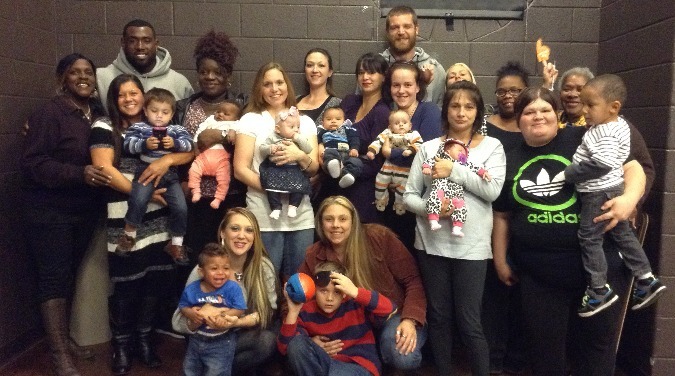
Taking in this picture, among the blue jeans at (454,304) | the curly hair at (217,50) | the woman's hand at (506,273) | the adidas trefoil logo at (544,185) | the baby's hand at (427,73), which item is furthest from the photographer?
the curly hair at (217,50)

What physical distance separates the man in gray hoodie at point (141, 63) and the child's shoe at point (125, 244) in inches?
37.9

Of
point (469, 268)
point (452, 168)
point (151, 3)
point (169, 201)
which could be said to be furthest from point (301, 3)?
point (469, 268)

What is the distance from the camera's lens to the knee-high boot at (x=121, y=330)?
3.14 meters

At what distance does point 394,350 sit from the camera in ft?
8.98

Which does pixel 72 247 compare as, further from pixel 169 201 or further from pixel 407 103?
pixel 407 103

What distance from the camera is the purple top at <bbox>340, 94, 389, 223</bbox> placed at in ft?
10.3

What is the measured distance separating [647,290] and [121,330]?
2744 millimetres

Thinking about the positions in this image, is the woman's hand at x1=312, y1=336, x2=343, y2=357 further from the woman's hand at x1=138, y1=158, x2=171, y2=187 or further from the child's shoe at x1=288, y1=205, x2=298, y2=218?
the woman's hand at x1=138, y1=158, x2=171, y2=187

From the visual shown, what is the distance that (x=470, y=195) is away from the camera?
8.63 feet

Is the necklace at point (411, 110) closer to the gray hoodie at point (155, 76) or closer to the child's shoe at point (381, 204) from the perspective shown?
the child's shoe at point (381, 204)

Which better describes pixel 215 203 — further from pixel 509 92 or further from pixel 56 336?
pixel 509 92

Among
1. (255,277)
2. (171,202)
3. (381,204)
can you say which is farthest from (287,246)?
(171,202)

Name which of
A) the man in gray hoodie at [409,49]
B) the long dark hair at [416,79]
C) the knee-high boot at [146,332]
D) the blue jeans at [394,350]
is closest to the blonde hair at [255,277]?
the blue jeans at [394,350]

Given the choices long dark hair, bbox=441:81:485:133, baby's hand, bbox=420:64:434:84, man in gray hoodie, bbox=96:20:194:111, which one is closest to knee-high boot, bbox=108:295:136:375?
man in gray hoodie, bbox=96:20:194:111
